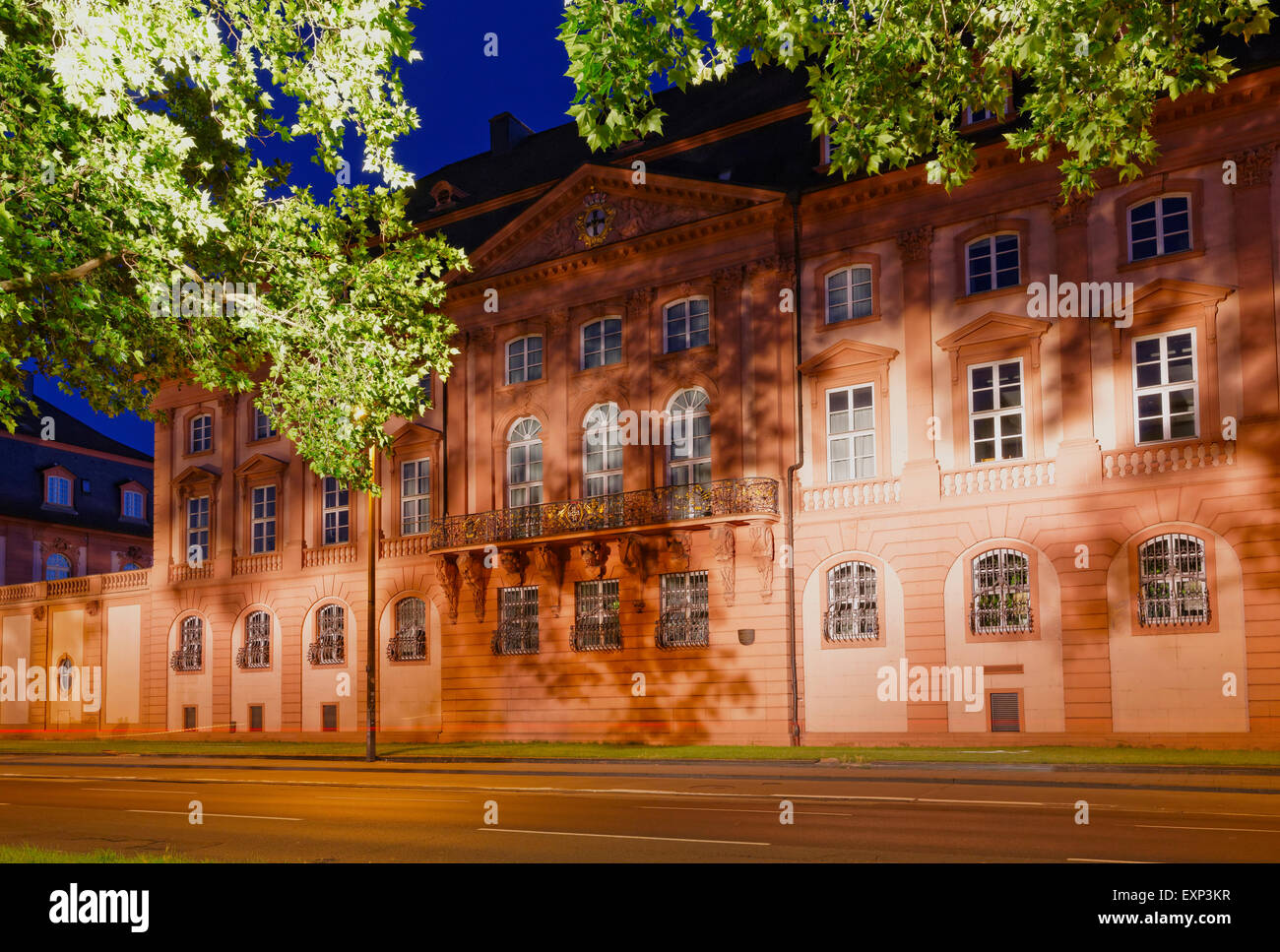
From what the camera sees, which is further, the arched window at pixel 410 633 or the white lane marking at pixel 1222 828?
the arched window at pixel 410 633

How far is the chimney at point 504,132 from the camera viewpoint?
1770 inches

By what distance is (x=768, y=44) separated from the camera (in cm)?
1123

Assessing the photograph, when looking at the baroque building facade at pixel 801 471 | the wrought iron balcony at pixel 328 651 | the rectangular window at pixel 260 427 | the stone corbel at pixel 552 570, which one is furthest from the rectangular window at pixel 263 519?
the stone corbel at pixel 552 570

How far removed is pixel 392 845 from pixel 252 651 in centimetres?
3086

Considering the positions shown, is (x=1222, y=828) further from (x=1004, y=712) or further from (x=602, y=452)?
(x=602, y=452)

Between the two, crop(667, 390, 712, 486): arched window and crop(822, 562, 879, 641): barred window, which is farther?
crop(667, 390, 712, 486): arched window

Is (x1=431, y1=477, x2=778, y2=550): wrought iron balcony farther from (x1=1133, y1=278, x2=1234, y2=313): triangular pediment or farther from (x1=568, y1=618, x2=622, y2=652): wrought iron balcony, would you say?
(x1=1133, y1=278, x2=1234, y2=313): triangular pediment

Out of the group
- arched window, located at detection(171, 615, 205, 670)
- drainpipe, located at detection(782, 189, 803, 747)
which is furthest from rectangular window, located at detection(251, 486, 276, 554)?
drainpipe, located at detection(782, 189, 803, 747)

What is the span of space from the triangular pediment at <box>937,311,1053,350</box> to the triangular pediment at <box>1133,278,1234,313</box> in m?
2.04

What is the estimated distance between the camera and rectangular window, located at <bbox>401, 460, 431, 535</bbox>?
3838cm

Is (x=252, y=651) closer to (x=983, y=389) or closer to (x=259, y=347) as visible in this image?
(x=983, y=389)

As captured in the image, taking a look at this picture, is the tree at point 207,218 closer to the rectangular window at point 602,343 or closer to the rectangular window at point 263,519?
the rectangular window at point 602,343

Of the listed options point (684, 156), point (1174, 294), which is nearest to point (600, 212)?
point (684, 156)

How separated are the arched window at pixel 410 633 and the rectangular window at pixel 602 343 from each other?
882 centimetres
